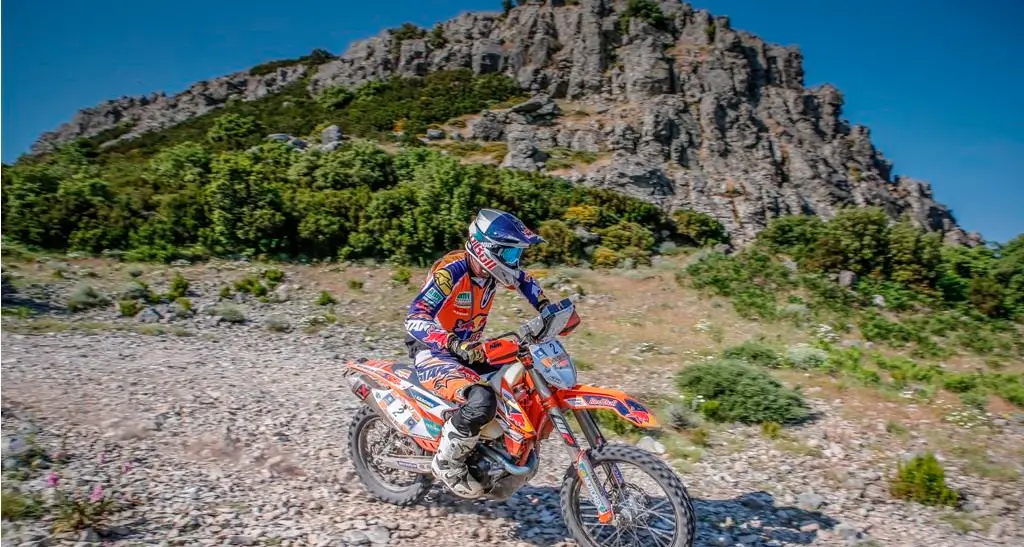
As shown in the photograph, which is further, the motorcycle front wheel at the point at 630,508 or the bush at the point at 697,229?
the bush at the point at 697,229

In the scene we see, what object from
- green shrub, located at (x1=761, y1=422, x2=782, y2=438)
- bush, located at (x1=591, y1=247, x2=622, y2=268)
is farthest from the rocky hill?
green shrub, located at (x1=761, y1=422, x2=782, y2=438)

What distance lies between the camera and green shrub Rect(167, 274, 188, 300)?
1648 cm

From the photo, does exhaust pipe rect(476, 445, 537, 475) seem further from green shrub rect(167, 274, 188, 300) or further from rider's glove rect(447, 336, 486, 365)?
green shrub rect(167, 274, 188, 300)

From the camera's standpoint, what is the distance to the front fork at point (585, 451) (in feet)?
15.1

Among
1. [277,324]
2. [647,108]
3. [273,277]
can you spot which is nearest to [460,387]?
[277,324]

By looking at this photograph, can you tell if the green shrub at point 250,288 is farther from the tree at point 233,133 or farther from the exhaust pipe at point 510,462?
the tree at point 233,133

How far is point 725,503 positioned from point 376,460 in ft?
11.7

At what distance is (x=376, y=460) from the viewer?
604 centimetres

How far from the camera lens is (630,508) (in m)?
4.66

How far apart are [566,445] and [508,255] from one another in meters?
1.51

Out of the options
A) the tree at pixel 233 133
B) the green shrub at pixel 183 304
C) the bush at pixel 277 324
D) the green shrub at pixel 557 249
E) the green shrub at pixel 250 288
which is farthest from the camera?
the tree at pixel 233 133

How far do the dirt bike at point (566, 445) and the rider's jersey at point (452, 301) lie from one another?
1.50 ft

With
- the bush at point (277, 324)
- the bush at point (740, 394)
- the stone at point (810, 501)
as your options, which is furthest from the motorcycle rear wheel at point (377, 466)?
the bush at point (277, 324)

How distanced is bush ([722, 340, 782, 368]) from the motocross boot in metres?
8.73
